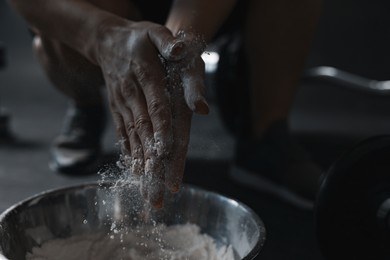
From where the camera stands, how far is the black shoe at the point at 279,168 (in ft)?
3.45

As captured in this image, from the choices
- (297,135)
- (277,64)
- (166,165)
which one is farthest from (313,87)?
(166,165)

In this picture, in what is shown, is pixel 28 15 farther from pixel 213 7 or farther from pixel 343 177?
pixel 343 177

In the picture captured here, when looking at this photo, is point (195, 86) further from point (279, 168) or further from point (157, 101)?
point (279, 168)

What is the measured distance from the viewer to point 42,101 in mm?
1854

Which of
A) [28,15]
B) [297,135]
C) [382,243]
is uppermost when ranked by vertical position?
[28,15]

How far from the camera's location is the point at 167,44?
649mm

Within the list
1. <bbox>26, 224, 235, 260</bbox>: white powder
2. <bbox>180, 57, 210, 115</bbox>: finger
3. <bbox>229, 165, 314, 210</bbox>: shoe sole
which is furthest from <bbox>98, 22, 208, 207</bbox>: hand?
<bbox>229, 165, 314, 210</bbox>: shoe sole

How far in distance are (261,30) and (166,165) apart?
1.78ft

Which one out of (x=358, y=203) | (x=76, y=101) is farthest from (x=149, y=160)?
(x=76, y=101)

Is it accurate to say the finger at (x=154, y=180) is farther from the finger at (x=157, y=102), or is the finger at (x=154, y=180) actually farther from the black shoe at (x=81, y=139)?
the black shoe at (x=81, y=139)

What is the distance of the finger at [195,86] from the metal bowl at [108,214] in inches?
Answer: 6.0

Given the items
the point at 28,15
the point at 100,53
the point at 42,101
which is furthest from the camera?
the point at 42,101

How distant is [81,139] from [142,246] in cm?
53

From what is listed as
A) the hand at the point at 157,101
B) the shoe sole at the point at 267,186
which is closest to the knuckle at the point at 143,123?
the hand at the point at 157,101
